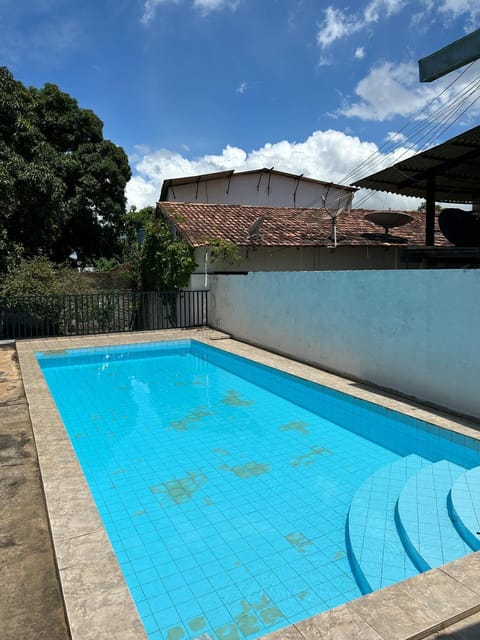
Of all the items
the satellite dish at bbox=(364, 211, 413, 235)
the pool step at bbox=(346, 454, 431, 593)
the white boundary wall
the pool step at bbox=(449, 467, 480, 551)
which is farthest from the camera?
the satellite dish at bbox=(364, 211, 413, 235)

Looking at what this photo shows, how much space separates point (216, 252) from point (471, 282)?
10.5m

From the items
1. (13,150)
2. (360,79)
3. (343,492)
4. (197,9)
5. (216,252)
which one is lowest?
(343,492)

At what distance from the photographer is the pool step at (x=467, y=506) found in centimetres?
351

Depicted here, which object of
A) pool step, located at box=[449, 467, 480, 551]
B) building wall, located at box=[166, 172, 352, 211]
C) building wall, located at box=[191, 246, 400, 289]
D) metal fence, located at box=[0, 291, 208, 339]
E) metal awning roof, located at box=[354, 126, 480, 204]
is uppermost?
building wall, located at box=[166, 172, 352, 211]

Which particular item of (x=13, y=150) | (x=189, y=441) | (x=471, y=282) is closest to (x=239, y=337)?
(x=189, y=441)

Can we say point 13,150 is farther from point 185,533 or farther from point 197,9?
point 185,533

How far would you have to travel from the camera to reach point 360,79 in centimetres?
1370

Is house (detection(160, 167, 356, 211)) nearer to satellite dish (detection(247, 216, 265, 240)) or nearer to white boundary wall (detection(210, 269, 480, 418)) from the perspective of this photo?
satellite dish (detection(247, 216, 265, 240))

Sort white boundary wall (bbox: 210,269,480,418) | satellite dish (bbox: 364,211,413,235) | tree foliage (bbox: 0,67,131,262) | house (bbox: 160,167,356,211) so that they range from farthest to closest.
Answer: house (bbox: 160,167,356,211)
tree foliage (bbox: 0,67,131,262)
satellite dish (bbox: 364,211,413,235)
white boundary wall (bbox: 210,269,480,418)

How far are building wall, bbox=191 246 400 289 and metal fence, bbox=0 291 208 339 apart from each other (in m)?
1.11

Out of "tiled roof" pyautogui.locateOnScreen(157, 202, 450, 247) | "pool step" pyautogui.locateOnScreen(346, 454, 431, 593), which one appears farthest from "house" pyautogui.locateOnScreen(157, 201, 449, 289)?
"pool step" pyautogui.locateOnScreen(346, 454, 431, 593)

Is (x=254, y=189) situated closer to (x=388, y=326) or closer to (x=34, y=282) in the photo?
(x=34, y=282)

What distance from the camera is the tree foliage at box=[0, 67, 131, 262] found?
15.3 metres

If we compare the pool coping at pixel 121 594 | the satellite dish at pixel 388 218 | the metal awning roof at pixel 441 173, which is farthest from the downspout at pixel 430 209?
the pool coping at pixel 121 594
